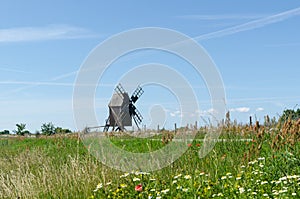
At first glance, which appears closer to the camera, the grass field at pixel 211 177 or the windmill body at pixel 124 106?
the grass field at pixel 211 177

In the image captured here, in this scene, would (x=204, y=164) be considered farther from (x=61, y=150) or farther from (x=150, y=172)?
(x=61, y=150)

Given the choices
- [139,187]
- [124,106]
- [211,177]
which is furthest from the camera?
[124,106]

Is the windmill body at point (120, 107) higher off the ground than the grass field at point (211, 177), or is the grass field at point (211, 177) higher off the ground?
the windmill body at point (120, 107)

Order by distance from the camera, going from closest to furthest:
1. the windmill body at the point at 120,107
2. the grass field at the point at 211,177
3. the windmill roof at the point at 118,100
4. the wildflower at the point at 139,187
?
the grass field at the point at 211,177, the wildflower at the point at 139,187, the windmill body at the point at 120,107, the windmill roof at the point at 118,100

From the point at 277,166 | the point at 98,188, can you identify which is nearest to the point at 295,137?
the point at 277,166

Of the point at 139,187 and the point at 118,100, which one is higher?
the point at 118,100

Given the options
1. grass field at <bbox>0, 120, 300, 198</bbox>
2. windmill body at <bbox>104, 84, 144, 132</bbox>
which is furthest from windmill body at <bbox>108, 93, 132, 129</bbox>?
grass field at <bbox>0, 120, 300, 198</bbox>

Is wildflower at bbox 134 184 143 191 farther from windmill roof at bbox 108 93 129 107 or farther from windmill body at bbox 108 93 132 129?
windmill roof at bbox 108 93 129 107

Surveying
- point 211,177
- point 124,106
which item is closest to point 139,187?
point 211,177

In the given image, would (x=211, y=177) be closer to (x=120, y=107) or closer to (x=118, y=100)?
(x=120, y=107)

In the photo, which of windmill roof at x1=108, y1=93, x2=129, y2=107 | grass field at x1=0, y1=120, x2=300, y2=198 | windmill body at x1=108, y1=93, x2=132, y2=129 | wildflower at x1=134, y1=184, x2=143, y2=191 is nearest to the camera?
grass field at x1=0, y1=120, x2=300, y2=198

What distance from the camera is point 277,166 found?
20.4ft

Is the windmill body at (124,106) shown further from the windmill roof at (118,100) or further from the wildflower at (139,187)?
the wildflower at (139,187)

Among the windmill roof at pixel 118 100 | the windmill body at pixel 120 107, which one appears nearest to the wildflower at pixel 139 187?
the windmill body at pixel 120 107
